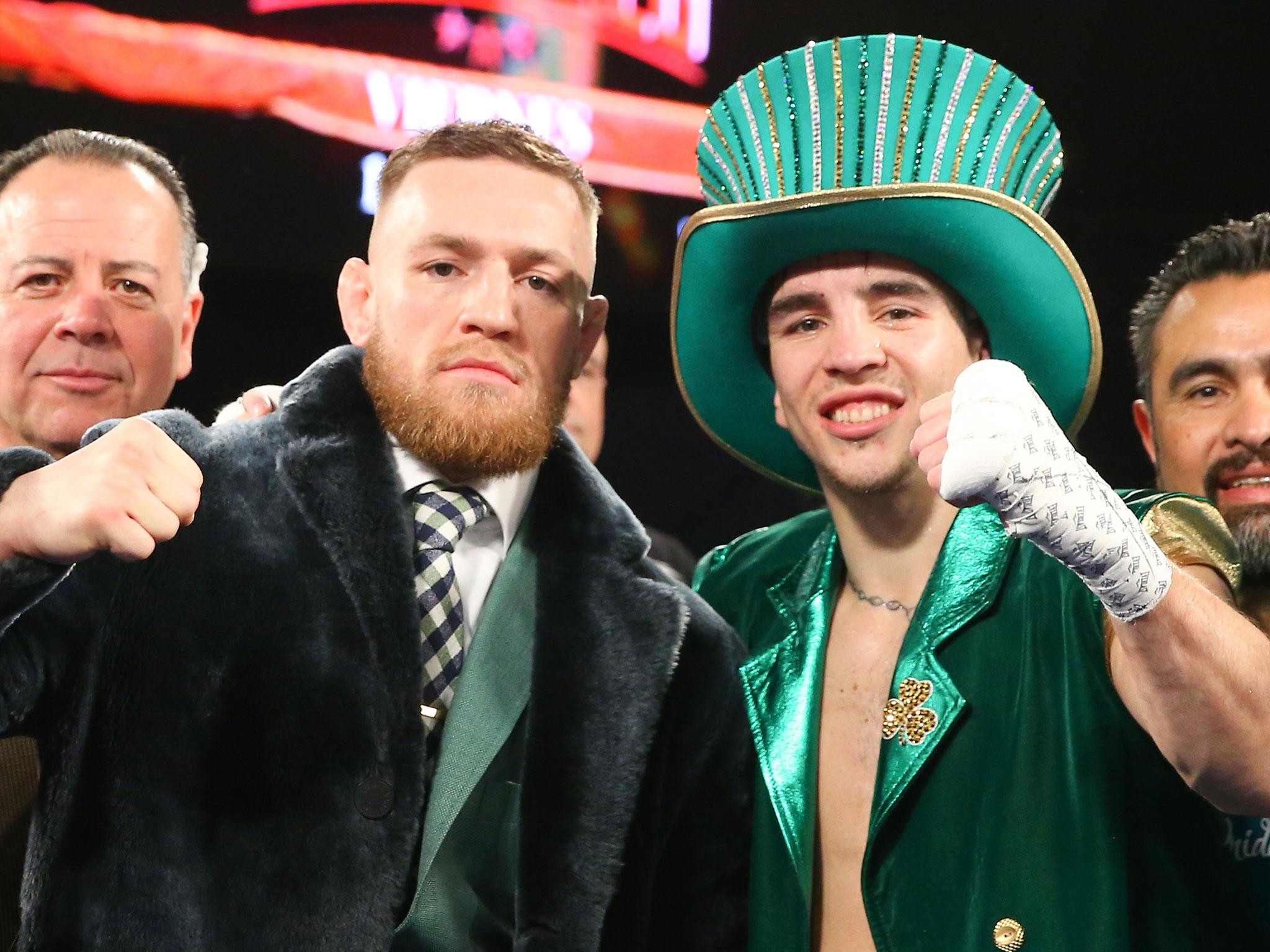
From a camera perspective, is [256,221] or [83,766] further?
[256,221]

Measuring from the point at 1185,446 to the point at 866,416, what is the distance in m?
0.77

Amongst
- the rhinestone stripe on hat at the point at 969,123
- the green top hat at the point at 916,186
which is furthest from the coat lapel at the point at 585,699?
the rhinestone stripe on hat at the point at 969,123

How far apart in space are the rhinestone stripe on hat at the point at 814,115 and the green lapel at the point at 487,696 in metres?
0.68

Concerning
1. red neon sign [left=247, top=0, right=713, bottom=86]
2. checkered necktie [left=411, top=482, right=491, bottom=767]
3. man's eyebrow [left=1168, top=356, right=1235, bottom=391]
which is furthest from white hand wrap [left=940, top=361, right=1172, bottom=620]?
red neon sign [left=247, top=0, right=713, bottom=86]

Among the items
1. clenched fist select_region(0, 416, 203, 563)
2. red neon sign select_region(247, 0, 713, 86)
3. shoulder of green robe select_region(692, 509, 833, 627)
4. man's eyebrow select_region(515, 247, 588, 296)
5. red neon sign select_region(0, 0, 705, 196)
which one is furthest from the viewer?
red neon sign select_region(247, 0, 713, 86)

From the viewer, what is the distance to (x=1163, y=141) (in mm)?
4324

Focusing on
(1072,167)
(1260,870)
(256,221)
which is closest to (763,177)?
(1260,870)

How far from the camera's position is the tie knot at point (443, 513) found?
1.95 m

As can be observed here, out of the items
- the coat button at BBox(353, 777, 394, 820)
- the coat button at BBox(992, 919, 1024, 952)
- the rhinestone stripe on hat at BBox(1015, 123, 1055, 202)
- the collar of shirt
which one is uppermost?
the rhinestone stripe on hat at BBox(1015, 123, 1055, 202)

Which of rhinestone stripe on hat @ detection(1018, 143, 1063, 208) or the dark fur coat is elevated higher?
rhinestone stripe on hat @ detection(1018, 143, 1063, 208)

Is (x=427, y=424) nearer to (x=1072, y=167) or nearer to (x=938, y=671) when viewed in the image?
(x=938, y=671)

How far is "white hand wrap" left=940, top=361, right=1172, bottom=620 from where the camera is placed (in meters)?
1.41

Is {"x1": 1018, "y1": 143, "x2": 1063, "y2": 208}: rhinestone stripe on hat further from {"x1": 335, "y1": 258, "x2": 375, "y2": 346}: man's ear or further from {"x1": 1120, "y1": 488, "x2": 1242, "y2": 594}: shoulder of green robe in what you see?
{"x1": 335, "y1": 258, "x2": 375, "y2": 346}: man's ear

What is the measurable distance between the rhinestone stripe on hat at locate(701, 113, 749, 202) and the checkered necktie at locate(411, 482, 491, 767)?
0.65 m
